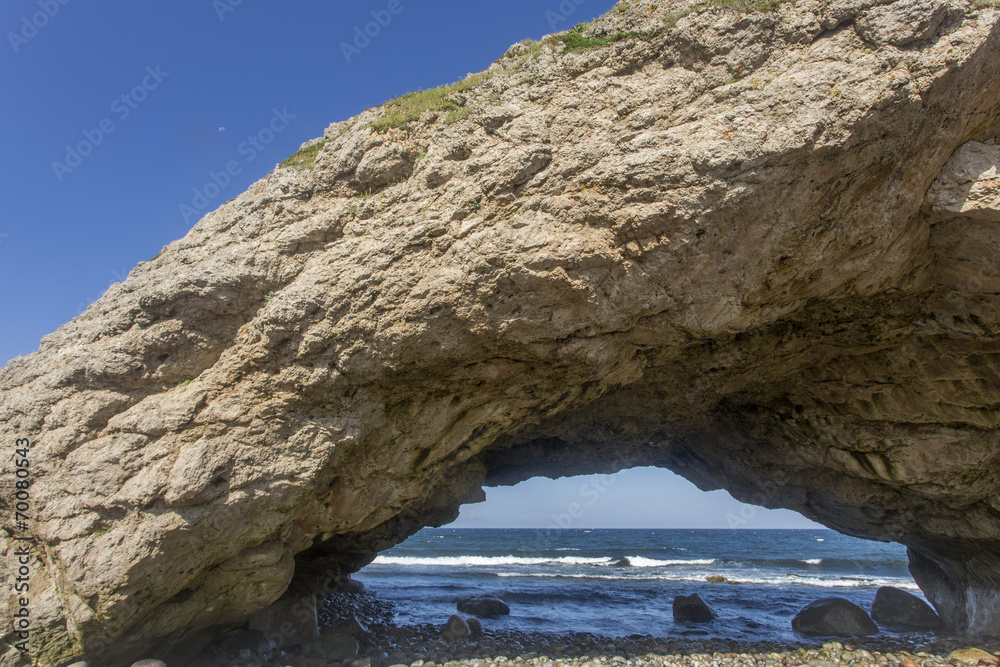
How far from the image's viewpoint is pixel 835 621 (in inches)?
510

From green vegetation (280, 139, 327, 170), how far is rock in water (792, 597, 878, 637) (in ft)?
54.8

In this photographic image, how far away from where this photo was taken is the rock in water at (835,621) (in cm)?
1278

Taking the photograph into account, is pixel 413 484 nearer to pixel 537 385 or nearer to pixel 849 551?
pixel 537 385

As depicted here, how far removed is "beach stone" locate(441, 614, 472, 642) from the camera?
1166cm

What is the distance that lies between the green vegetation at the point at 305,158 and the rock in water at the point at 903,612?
19.4m

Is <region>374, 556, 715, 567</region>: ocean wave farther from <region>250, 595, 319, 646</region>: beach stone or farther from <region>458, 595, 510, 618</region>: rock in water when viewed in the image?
<region>250, 595, 319, 646</region>: beach stone

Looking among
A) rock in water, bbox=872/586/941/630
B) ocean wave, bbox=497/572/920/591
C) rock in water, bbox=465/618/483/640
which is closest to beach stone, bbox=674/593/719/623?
rock in water, bbox=872/586/941/630

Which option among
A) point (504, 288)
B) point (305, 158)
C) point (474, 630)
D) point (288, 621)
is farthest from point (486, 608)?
point (305, 158)

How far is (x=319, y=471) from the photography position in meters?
7.95

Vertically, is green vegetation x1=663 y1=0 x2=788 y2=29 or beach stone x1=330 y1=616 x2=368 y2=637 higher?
green vegetation x1=663 y1=0 x2=788 y2=29

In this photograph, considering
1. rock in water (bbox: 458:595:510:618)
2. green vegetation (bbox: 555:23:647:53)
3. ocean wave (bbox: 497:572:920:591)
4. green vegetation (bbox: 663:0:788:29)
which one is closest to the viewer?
green vegetation (bbox: 663:0:788:29)

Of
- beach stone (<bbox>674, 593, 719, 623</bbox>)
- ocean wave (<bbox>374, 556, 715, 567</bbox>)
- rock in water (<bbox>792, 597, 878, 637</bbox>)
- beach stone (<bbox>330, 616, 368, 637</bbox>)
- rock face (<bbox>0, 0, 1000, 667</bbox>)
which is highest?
rock face (<bbox>0, 0, 1000, 667</bbox>)

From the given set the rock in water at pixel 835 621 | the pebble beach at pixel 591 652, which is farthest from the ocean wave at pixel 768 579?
the pebble beach at pixel 591 652

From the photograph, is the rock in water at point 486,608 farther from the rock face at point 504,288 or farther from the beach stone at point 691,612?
the rock face at point 504,288
